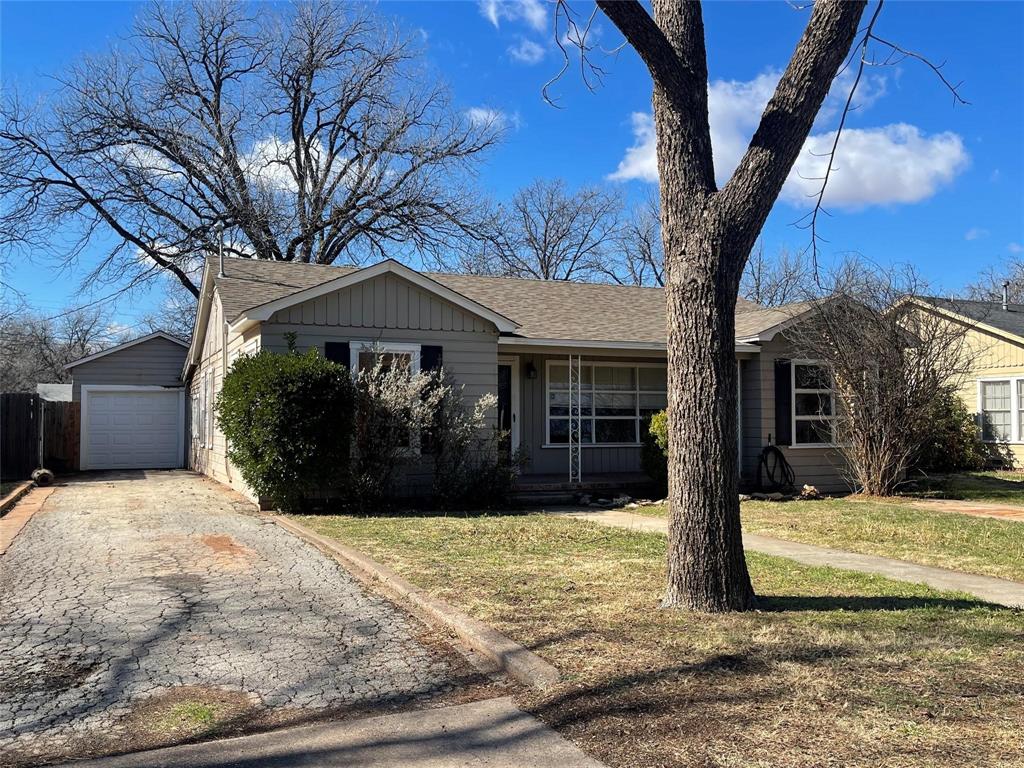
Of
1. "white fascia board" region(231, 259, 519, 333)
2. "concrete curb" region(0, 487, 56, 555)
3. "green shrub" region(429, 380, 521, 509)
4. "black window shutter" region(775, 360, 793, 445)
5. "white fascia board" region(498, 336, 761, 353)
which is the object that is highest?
"white fascia board" region(231, 259, 519, 333)

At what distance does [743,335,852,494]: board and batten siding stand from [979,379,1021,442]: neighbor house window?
780cm

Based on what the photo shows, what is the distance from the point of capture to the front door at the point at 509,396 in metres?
15.8

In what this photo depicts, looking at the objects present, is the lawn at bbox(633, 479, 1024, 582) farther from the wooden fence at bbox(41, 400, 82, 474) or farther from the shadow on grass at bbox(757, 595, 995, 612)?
the wooden fence at bbox(41, 400, 82, 474)

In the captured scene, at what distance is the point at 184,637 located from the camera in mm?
5309

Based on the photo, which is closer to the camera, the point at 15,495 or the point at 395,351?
the point at 395,351

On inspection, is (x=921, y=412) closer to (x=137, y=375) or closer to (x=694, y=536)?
(x=694, y=536)

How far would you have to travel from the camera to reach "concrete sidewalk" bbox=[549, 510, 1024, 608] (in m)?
6.66

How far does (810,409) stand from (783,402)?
754 millimetres

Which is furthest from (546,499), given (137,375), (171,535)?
(137,375)

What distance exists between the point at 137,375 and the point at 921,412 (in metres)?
19.6

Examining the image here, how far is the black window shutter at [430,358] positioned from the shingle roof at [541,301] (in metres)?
1.82

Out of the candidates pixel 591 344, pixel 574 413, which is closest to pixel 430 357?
pixel 591 344

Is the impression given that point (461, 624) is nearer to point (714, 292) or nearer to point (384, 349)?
point (714, 292)

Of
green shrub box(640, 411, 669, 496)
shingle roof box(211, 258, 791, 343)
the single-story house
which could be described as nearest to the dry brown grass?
green shrub box(640, 411, 669, 496)
